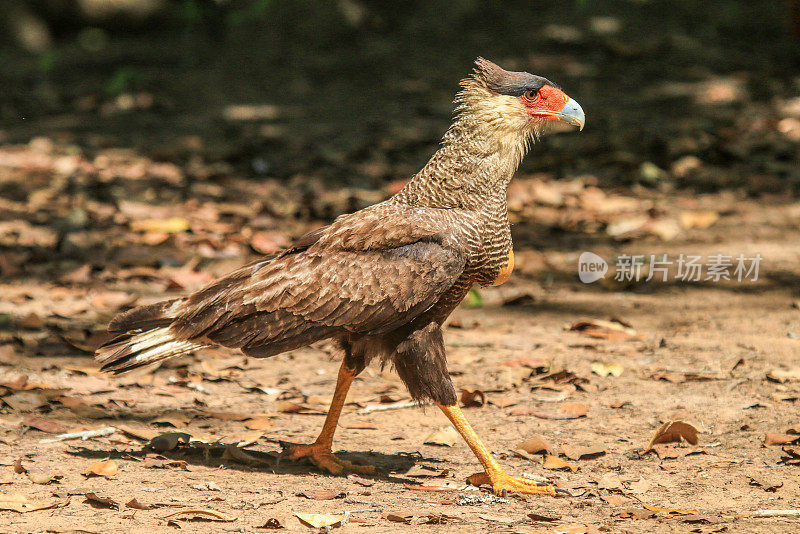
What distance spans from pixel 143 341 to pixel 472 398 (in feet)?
6.27

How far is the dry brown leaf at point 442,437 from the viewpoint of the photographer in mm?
5168

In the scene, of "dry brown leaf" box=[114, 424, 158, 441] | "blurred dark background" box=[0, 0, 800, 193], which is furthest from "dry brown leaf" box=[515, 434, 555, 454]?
"blurred dark background" box=[0, 0, 800, 193]

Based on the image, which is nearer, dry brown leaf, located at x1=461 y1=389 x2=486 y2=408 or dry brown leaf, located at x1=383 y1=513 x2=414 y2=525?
dry brown leaf, located at x1=383 y1=513 x2=414 y2=525

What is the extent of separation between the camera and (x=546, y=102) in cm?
476

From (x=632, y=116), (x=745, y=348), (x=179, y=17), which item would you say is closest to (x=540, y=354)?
(x=745, y=348)

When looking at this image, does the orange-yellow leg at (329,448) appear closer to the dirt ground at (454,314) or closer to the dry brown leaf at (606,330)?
the dirt ground at (454,314)

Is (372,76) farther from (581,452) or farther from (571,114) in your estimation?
(581,452)

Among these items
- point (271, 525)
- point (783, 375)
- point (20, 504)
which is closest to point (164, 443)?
point (20, 504)

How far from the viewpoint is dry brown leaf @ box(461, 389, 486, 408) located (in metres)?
5.47

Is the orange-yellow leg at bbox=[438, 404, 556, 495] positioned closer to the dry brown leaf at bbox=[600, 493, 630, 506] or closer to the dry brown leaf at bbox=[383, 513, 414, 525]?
the dry brown leaf at bbox=[600, 493, 630, 506]

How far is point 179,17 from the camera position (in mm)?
12594

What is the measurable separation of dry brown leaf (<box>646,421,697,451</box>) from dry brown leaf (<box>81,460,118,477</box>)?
2.63m

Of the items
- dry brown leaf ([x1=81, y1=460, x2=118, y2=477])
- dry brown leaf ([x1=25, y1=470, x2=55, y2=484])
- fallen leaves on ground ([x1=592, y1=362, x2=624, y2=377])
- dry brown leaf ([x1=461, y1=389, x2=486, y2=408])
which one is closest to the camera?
dry brown leaf ([x1=25, y1=470, x2=55, y2=484])

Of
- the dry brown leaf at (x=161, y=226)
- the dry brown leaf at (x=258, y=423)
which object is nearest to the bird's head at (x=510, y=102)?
the dry brown leaf at (x=258, y=423)
